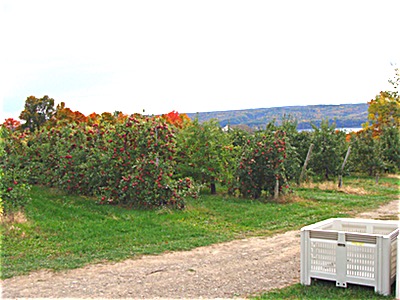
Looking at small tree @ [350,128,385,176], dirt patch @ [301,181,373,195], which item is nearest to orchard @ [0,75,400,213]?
dirt patch @ [301,181,373,195]

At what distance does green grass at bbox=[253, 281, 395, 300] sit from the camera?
5484 mm

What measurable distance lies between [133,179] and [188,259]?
463 centimetres

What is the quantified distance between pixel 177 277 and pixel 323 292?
1.98 meters

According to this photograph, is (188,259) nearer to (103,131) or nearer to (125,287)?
(125,287)

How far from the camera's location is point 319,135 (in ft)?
69.7

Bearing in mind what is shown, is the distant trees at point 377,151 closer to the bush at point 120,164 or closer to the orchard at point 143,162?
the orchard at point 143,162

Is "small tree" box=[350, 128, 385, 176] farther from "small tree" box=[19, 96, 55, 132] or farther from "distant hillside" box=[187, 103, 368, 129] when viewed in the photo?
"small tree" box=[19, 96, 55, 132]

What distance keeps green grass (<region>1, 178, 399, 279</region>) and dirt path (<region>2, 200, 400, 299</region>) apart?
437mm

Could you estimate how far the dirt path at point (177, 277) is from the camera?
5898 mm

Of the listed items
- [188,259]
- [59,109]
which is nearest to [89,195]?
[188,259]

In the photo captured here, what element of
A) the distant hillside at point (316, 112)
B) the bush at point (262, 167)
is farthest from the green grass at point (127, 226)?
the distant hillside at point (316, 112)

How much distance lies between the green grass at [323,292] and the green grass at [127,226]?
8.95 feet

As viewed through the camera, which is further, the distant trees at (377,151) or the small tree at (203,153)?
the distant trees at (377,151)

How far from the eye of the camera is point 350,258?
5.72 m
